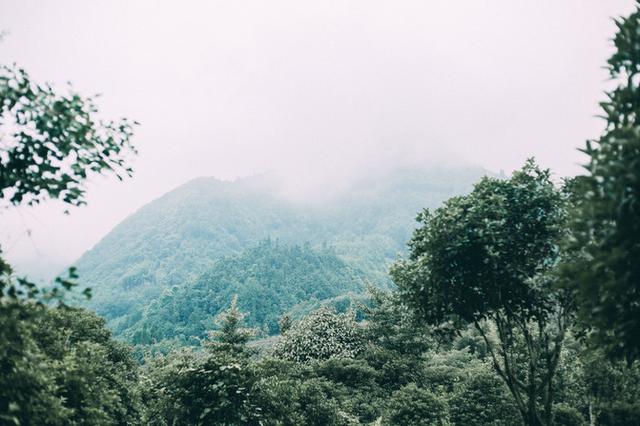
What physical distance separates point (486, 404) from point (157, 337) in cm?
12139

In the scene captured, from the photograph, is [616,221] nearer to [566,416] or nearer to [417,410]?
[417,410]

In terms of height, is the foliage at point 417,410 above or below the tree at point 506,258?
below

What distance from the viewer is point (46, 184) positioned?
7348mm

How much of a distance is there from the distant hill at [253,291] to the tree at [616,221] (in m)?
122

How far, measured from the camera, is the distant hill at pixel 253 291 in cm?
13312

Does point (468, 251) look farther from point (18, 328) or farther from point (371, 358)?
point (371, 358)

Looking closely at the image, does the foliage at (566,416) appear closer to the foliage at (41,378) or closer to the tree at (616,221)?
the tree at (616,221)

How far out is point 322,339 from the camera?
3047 cm

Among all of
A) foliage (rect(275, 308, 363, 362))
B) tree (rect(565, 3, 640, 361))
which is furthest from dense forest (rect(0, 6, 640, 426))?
foliage (rect(275, 308, 363, 362))

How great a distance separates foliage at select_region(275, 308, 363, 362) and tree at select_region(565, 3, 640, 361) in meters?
24.1

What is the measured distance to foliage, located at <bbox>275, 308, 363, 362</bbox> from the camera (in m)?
29.9

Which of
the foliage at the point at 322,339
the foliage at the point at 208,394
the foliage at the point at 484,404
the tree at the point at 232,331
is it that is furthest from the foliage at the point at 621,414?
the tree at the point at 232,331

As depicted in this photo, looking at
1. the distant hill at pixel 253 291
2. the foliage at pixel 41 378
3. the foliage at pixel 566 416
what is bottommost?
the foliage at pixel 566 416

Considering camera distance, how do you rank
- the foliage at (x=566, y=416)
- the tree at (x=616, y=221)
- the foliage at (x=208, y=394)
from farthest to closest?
the foliage at (x=566, y=416)
the foliage at (x=208, y=394)
the tree at (x=616, y=221)
